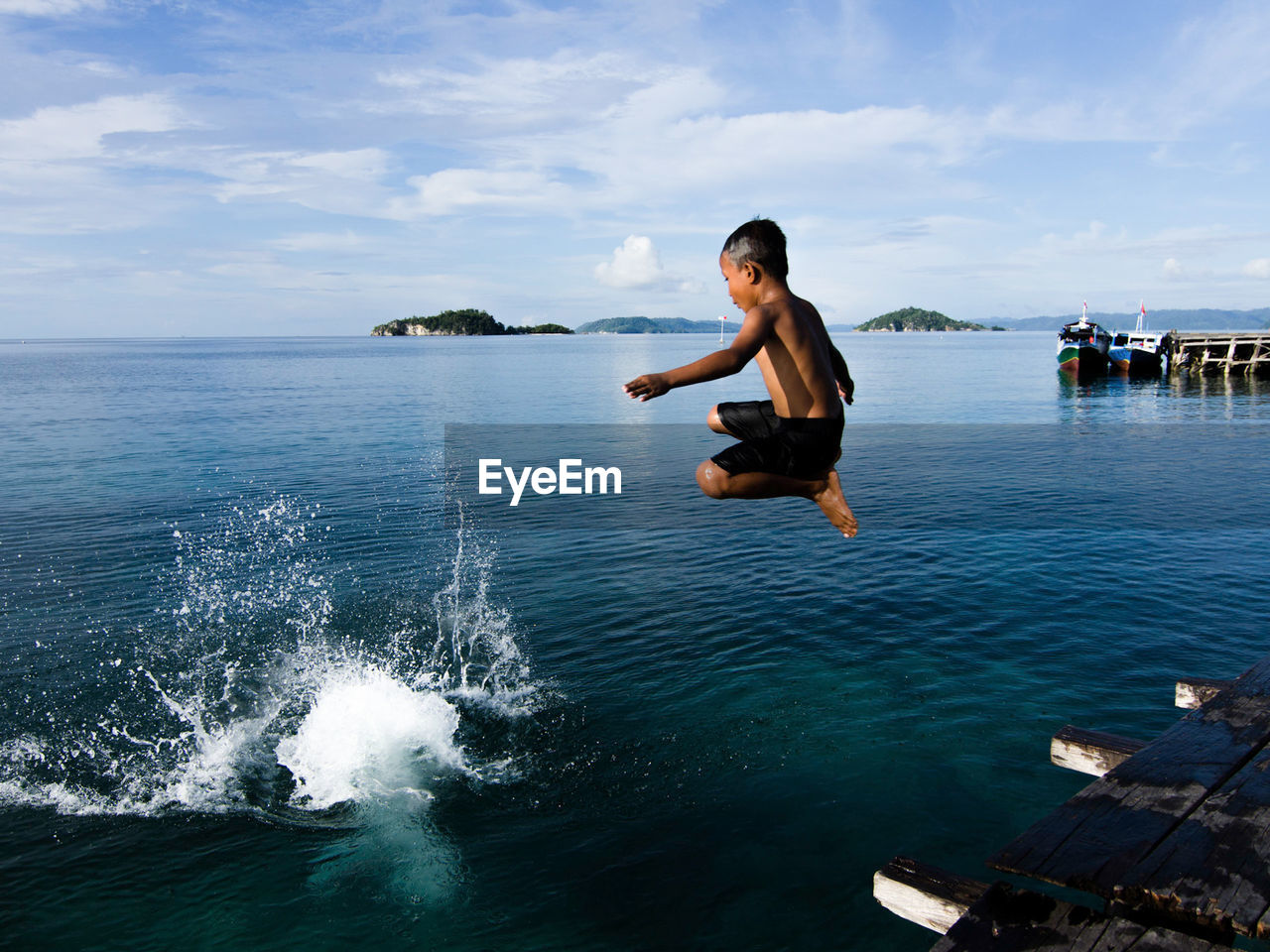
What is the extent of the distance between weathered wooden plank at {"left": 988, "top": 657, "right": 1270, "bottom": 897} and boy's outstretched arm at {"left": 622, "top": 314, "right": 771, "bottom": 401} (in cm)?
342

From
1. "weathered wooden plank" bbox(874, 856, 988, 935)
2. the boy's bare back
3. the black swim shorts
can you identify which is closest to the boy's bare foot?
the black swim shorts

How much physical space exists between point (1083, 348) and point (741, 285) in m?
120

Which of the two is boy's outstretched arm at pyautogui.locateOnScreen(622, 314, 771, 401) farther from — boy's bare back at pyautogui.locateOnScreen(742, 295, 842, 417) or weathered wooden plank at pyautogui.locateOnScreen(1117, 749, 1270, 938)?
weathered wooden plank at pyautogui.locateOnScreen(1117, 749, 1270, 938)

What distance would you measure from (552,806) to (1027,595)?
17224mm

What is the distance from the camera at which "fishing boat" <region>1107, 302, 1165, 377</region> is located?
10781cm

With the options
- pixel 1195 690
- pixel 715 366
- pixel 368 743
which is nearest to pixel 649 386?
pixel 715 366

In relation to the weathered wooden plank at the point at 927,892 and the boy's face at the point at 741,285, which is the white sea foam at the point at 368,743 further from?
the boy's face at the point at 741,285

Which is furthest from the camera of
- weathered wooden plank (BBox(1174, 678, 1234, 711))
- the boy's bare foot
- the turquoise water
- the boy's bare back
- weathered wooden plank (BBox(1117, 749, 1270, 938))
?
the turquoise water

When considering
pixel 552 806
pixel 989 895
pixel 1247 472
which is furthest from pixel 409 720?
pixel 1247 472

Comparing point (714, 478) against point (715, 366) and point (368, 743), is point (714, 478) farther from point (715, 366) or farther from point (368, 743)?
point (368, 743)

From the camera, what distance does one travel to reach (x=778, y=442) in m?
5.94

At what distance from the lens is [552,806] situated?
1559 cm

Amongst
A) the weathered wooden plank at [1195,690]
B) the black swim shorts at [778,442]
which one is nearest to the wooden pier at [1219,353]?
the weathered wooden plank at [1195,690]

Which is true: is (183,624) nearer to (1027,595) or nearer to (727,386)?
(1027,595)
